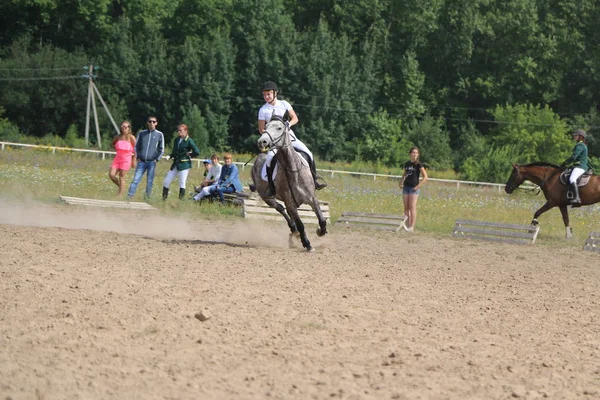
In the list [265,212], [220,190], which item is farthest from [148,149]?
[265,212]

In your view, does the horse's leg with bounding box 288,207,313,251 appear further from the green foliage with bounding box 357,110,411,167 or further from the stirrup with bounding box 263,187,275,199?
the green foliage with bounding box 357,110,411,167

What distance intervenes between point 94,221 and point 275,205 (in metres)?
4.21

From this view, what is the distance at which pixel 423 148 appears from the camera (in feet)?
235

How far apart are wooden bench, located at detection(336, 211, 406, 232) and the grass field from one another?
34.3 inches

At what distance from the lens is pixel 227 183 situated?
2489 cm

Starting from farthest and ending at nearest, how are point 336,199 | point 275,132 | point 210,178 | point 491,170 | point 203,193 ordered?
1. point 491,170
2. point 336,199
3. point 210,178
4. point 203,193
5. point 275,132

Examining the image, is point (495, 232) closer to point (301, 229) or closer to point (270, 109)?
point (301, 229)

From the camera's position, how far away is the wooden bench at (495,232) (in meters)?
21.2

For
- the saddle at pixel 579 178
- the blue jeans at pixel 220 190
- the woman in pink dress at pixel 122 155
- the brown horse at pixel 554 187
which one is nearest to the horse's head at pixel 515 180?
the brown horse at pixel 554 187

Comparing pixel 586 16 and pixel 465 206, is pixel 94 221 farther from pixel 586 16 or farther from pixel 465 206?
pixel 586 16

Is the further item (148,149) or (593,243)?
(148,149)

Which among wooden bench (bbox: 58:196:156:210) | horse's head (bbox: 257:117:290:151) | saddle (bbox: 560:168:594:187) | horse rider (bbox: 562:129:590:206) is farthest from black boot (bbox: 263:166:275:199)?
saddle (bbox: 560:168:594:187)

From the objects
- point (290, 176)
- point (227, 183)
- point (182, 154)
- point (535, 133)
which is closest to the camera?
point (290, 176)

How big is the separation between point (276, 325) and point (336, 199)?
2137cm
